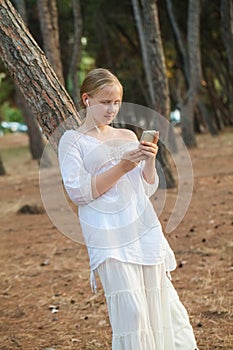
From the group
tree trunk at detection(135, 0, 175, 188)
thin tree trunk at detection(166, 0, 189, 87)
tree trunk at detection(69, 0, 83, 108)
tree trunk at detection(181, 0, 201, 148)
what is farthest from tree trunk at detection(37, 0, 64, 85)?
thin tree trunk at detection(166, 0, 189, 87)

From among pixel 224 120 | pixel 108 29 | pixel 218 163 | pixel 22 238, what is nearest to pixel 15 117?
pixel 224 120

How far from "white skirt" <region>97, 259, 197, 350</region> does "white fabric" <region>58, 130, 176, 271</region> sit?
0.06 m

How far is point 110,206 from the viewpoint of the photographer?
3.77 meters

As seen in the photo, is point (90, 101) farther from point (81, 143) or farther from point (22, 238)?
point (22, 238)

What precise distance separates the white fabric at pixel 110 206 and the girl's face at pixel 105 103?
12 centimetres

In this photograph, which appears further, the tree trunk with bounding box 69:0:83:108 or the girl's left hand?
the tree trunk with bounding box 69:0:83:108

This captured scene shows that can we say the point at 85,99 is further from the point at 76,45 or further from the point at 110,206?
the point at 76,45

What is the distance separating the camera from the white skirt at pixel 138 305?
370 centimetres

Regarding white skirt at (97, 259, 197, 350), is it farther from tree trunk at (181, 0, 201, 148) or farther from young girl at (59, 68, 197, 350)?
tree trunk at (181, 0, 201, 148)

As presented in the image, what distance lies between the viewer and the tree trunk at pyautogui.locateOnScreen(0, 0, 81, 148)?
14.6 feet

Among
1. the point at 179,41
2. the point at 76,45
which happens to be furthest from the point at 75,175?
the point at 179,41

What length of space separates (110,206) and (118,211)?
0.16 ft

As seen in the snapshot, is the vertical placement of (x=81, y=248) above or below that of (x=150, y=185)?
below

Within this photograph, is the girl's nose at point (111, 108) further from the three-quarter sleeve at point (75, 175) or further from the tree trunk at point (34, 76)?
the tree trunk at point (34, 76)
